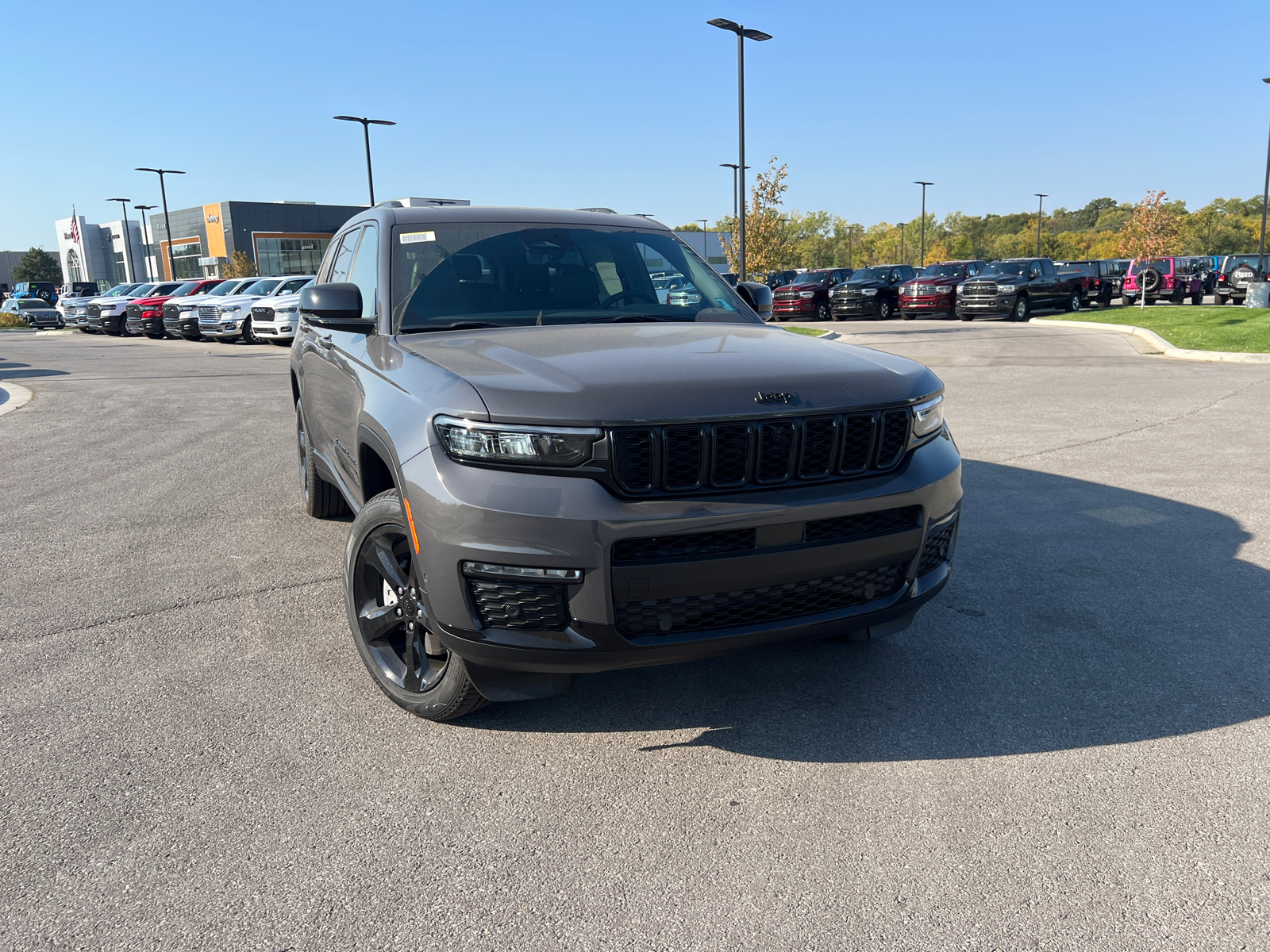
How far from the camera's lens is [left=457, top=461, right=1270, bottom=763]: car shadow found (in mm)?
3293

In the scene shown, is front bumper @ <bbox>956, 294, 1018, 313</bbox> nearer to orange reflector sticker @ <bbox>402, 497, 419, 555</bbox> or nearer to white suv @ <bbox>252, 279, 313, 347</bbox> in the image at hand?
white suv @ <bbox>252, 279, 313, 347</bbox>

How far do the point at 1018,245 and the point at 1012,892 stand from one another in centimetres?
12469

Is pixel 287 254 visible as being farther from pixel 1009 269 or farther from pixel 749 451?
pixel 749 451

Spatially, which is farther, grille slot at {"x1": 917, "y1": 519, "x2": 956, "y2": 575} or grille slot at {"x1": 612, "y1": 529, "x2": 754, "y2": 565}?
grille slot at {"x1": 917, "y1": 519, "x2": 956, "y2": 575}

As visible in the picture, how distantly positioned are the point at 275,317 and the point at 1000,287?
2187 centimetres

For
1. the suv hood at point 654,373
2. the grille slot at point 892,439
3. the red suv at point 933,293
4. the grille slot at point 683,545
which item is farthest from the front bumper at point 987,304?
the grille slot at point 683,545

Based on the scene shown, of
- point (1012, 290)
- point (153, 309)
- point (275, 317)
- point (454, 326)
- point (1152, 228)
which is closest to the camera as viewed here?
point (454, 326)

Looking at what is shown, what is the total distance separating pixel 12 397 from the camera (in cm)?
1436

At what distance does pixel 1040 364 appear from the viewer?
16297 millimetres

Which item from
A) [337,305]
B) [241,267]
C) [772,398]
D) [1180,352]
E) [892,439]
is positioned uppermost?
[241,267]

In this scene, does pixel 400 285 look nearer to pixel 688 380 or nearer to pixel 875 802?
pixel 688 380

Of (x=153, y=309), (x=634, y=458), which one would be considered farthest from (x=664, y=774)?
(x=153, y=309)

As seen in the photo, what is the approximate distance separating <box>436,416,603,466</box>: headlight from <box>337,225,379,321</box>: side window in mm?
1545

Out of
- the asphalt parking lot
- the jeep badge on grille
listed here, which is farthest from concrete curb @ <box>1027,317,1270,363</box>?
the jeep badge on grille
